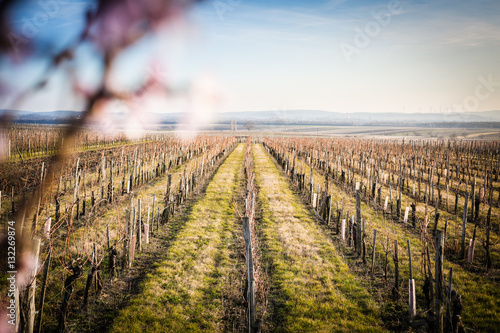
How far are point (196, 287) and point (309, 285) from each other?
3.01 m

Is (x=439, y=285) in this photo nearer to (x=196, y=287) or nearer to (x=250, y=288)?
(x=250, y=288)

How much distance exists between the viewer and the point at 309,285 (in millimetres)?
7289

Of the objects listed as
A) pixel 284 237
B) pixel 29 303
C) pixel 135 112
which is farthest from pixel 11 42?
pixel 284 237

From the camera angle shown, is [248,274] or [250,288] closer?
[250,288]

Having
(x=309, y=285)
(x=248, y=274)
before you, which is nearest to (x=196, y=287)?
(x=248, y=274)

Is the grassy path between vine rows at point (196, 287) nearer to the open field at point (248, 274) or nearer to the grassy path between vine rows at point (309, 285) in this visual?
the open field at point (248, 274)

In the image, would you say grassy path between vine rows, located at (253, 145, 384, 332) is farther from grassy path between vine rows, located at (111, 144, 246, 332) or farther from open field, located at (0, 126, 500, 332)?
grassy path between vine rows, located at (111, 144, 246, 332)

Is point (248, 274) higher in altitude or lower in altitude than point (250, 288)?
higher

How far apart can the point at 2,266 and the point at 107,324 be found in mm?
6007

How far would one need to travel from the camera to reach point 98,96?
0.73 meters

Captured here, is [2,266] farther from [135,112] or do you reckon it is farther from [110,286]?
[110,286]

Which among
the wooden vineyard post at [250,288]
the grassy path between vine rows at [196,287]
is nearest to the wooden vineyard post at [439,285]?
the wooden vineyard post at [250,288]

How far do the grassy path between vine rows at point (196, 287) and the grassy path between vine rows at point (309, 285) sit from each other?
3.12ft

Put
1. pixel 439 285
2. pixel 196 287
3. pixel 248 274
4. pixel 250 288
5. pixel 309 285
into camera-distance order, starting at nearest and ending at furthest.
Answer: pixel 439 285 → pixel 250 288 → pixel 248 274 → pixel 196 287 → pixel 309 285
